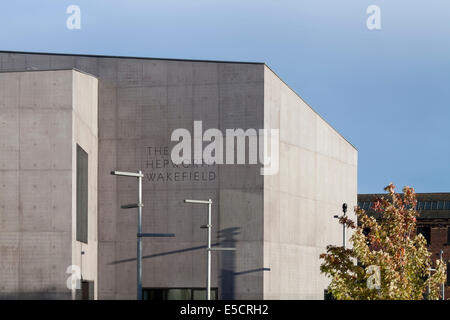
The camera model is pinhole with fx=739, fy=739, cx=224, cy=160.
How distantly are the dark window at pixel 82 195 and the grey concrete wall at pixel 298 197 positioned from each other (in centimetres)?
902

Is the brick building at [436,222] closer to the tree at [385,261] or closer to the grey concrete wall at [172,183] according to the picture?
the grey concrete wall at [172,183]

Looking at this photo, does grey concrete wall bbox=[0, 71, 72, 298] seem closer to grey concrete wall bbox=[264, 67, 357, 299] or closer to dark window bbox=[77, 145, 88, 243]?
dark window bbox=[77, 145, 88, 243]

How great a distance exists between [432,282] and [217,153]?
1414 cm

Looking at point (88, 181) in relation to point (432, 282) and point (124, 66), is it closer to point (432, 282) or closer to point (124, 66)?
point (124, 66)

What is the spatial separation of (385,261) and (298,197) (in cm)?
1689

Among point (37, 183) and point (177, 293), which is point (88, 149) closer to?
point (37, 183)

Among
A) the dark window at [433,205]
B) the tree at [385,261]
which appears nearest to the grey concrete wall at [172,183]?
the tree at [385,261]

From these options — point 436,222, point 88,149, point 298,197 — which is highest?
point 88,149

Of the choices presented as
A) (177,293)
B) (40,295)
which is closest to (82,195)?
(40,295)

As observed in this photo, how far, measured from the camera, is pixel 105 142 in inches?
1547

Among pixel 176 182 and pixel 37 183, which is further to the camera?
pixel 176 182

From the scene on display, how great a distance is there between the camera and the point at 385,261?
81.3ft

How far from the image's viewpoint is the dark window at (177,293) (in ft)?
126
